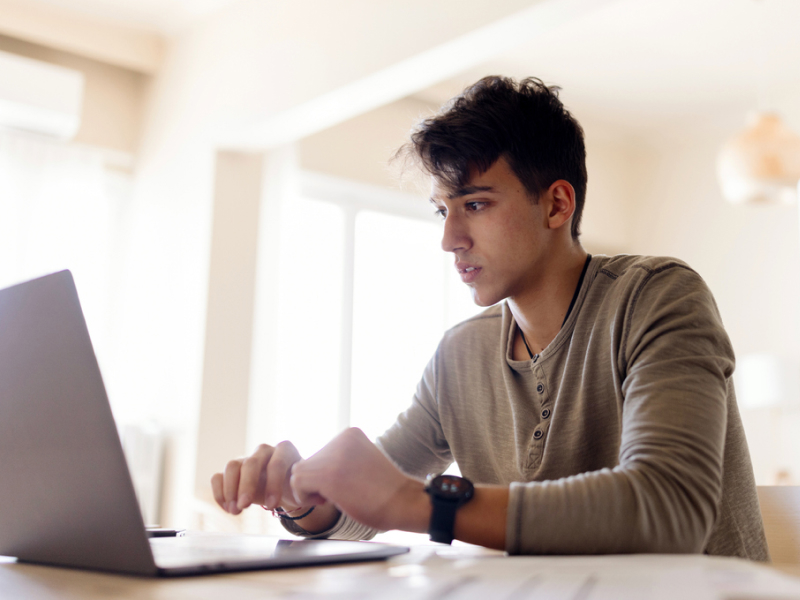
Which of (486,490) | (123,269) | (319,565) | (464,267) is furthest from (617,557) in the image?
(123,269)

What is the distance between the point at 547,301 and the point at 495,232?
14cm

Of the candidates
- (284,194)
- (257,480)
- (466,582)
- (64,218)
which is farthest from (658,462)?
(64,218)

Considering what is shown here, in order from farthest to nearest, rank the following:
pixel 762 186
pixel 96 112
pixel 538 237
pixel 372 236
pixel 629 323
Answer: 1. pixel 372 236
2. pixel 96 112
3. pixel 762 186
4. pixel 538 237
5. pixel 629 323

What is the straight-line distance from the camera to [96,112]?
3752 mm

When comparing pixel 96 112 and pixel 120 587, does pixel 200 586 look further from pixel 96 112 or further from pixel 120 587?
pixel 96 112

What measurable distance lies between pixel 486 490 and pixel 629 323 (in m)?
0.37

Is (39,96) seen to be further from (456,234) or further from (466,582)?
(466,582)

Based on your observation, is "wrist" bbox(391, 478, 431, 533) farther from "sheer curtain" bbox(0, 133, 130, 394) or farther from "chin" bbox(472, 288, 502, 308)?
"sheer curtain" bbox(0, 133, 130, 394)

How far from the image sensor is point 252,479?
0.87 meters

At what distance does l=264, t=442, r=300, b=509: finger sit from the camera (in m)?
0.87

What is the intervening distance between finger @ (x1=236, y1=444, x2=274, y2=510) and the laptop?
4.5 inches

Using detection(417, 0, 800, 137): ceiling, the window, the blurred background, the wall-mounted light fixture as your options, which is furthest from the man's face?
detection(417, 0, 800, 137): ceiling

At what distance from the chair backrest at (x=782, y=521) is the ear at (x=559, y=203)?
0.49 m

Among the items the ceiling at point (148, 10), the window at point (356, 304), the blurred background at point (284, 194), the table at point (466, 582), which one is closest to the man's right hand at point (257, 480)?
the table at point (466, 582)
